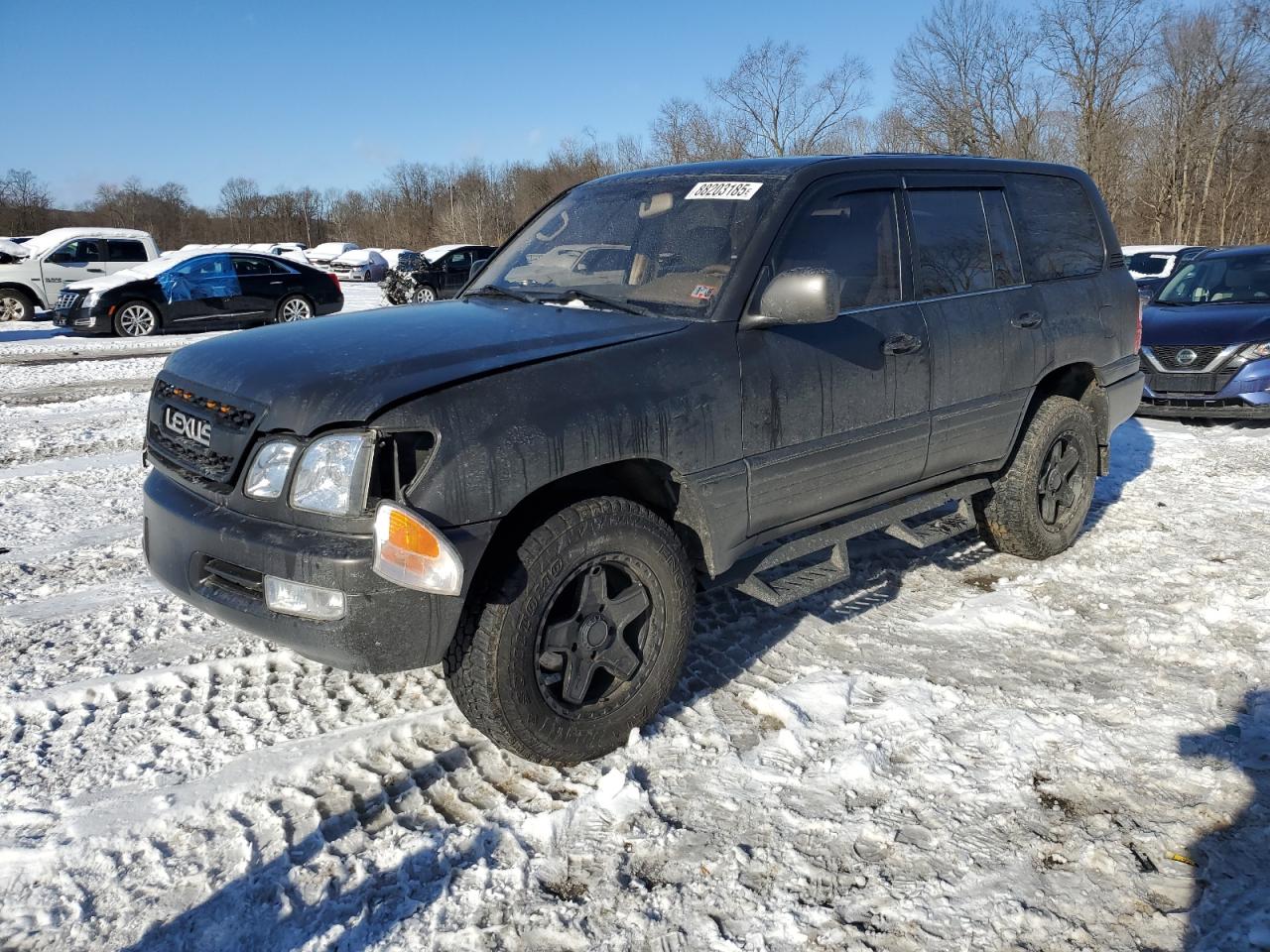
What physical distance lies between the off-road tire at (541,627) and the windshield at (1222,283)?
8.79m

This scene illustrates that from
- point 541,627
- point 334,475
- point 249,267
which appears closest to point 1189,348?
point 541,627

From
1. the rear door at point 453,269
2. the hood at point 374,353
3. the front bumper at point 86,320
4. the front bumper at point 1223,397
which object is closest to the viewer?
the hood at point 374,353

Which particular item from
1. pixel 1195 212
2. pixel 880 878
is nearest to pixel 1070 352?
pixel 880 878

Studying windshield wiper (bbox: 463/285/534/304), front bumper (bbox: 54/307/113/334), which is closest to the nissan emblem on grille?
windshield wiper (bbox: 463/285/534/304)

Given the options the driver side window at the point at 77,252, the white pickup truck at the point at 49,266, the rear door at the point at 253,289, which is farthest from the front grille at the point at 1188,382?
the driver side window at the point at 77,252

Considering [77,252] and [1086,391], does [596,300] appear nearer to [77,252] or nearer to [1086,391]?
[1086,391]

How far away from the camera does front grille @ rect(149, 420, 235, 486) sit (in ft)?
9.68

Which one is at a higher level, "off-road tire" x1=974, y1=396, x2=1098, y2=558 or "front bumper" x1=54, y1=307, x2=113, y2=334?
"front bumper" x1=54, y1=307, x2=113, y2=334

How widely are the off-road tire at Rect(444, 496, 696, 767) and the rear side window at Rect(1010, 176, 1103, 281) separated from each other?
2.77 meters

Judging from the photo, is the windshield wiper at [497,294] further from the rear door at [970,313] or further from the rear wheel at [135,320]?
the rear wheel at [135,320]

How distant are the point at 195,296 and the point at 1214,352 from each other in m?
15.0

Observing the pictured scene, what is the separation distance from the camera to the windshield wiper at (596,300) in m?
3.58

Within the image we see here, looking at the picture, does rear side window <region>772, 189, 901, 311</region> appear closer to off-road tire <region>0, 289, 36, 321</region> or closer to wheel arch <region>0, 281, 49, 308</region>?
wheel arch <region>0, 281, 49, 308</region>

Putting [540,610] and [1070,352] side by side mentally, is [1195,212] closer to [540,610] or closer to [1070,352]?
[1070,352]
